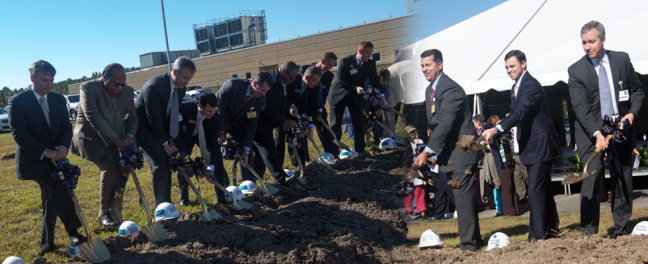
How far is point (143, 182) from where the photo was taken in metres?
7.46

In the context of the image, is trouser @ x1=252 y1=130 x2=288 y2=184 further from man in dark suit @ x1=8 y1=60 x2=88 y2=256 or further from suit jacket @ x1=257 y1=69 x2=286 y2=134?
man in dark suit @ x1=8 y1=60 x2=88 y2=256

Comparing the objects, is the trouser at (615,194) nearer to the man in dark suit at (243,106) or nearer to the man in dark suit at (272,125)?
the man in dark suit at (243,106)

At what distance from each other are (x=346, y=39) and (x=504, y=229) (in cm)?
2726

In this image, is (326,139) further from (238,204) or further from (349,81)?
(238,204)

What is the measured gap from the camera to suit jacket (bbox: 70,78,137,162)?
4.40 m

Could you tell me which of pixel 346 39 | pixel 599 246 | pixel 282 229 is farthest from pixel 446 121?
pixel 346 39

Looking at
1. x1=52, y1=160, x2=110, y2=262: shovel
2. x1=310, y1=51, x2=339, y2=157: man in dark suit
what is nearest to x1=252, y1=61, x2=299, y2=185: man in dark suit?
x1=310, y1=51, x2=339, y2=157: man in dark suit

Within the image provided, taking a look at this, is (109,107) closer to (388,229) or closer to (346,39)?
(388,229)

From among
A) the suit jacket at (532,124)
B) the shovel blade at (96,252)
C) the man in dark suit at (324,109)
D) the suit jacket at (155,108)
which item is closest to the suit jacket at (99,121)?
the suit jacket at (155,108)

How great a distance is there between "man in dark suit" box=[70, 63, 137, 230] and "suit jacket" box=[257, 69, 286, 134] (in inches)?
73.7

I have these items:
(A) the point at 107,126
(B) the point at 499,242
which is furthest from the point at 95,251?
(B) the point at 499,242

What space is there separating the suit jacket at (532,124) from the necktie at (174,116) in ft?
10.7

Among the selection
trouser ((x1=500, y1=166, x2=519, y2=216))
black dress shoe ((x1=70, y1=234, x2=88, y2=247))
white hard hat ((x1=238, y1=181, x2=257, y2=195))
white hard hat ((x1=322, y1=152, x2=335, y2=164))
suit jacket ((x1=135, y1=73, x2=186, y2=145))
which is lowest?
trouser ((x1=500, y1=166, x2=519, y2=216))

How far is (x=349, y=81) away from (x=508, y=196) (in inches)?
150
